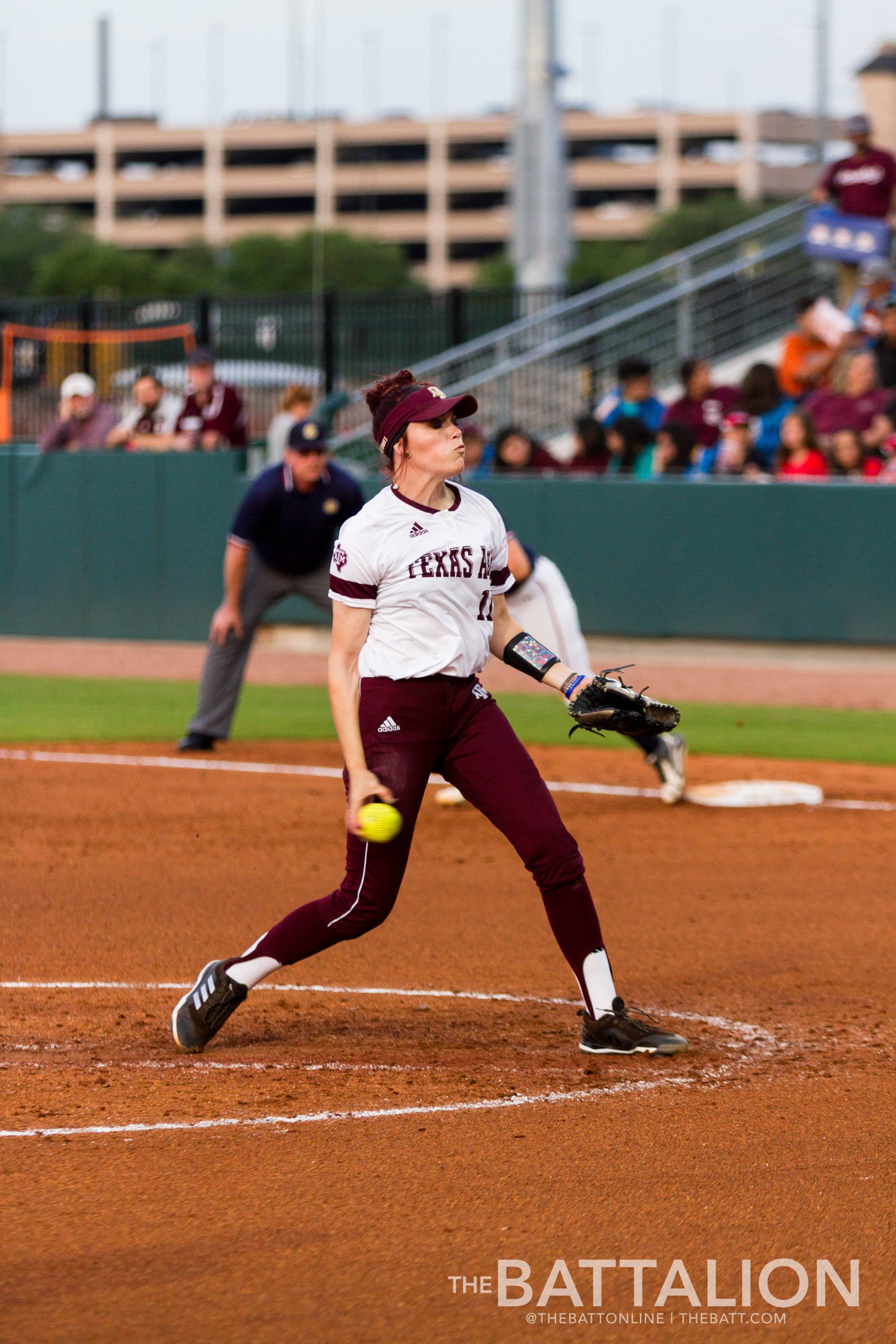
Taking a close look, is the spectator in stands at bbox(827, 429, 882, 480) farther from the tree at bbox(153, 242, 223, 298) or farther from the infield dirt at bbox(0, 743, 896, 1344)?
the tree at bbox(153, 242, 223, 298)

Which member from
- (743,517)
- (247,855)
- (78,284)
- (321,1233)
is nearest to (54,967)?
(247,855)

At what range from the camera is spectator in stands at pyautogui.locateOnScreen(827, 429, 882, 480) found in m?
15.3

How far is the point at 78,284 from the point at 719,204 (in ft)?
109

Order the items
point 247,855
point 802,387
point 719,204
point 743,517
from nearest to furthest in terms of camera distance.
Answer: point 247,855
point 743,517
point 802,387
point 719,204

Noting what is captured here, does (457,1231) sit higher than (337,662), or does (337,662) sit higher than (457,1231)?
(337,662)

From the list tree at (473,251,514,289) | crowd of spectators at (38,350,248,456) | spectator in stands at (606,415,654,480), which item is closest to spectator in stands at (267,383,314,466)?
crowd of spectators at (38,350,248,456)

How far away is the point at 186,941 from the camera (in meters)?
6.84

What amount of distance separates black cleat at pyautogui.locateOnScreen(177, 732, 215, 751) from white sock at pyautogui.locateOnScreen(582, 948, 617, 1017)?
6409 mm

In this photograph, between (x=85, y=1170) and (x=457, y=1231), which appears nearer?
(x=457, y=1231)

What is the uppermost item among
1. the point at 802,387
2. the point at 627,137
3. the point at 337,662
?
the point at 627,137

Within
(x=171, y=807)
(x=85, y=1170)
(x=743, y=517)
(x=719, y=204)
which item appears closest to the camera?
(x=85, y=1170)

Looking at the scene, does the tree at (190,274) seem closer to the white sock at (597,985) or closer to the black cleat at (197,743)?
the black cleat at (197,743)

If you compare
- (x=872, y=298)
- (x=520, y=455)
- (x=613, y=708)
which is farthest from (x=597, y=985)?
(x=872, y=298)

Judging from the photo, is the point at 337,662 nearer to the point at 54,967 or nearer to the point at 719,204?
the point at 54,967
